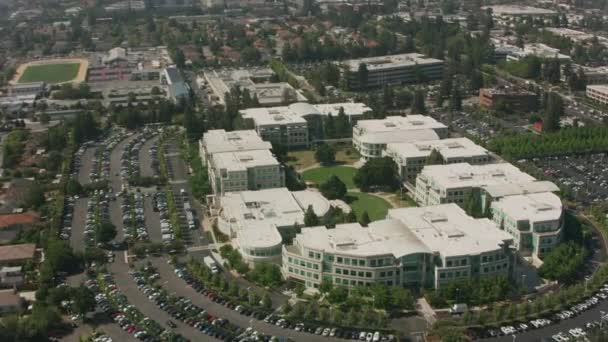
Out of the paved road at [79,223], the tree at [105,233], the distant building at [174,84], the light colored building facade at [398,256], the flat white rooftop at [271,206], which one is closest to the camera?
the light colored building facade at [398,256]

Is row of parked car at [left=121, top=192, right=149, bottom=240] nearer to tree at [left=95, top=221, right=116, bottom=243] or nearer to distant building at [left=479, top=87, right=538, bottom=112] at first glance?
tree at [left=95, top=221, right=116, bottom=243]

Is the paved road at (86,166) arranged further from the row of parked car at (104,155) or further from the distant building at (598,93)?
the distant building at (598,93)

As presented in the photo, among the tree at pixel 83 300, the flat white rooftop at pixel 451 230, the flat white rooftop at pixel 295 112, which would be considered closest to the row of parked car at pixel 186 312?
the tree at pixel 83 300

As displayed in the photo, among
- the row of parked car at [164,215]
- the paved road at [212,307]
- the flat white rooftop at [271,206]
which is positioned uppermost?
the flat white rooftop at [271,206]

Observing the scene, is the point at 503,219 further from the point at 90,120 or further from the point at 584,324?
the point at 90,120

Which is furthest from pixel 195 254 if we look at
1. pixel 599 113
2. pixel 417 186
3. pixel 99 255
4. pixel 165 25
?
pixel 165 25

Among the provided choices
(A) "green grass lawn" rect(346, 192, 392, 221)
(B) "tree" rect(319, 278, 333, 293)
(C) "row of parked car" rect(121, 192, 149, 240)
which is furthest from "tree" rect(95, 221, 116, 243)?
(A) "green grass lawn" rect(346, 192, 392, 221)
